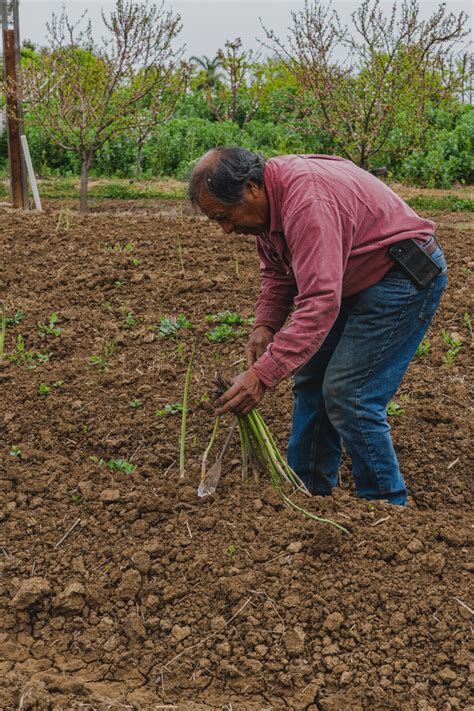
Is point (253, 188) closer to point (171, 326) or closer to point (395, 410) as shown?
point (395, 410)

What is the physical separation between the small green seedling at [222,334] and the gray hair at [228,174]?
229 centimetres

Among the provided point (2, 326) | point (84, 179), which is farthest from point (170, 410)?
point (84, 179)

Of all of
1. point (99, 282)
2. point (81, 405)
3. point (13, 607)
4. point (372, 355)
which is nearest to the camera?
point (13, 607)

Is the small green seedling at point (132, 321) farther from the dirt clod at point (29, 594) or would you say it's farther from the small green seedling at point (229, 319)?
the dirt clod at point (29, 594)

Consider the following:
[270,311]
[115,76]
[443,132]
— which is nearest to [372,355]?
[270,311]

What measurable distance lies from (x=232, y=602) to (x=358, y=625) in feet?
1.38

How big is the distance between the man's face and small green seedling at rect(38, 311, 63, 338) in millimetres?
2648

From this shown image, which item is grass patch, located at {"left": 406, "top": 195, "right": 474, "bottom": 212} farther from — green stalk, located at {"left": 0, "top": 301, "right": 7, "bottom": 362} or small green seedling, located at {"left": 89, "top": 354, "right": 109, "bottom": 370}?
small green seedling, located at {"left": 89, "top": 354, "right": 109, "bottom": 370}

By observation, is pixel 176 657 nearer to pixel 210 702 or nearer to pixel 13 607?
pixel 210 702

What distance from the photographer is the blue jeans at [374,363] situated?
126 inches

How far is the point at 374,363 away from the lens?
324 cm

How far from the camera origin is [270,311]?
3.53m

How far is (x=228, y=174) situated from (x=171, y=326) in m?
2.57

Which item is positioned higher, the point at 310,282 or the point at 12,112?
the point at 12,112
